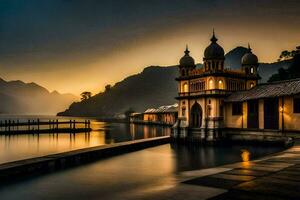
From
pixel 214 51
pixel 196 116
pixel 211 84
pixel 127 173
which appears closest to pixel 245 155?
pixel 211 84

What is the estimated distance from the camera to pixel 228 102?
5309cm

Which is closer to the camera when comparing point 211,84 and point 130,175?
point 130,175

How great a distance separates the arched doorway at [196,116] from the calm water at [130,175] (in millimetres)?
6218

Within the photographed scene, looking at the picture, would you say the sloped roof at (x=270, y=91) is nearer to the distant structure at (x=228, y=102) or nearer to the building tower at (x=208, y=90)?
the distant structure at (x=228, y=102)

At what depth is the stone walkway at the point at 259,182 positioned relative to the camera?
1570cm

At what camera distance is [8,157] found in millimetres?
49344

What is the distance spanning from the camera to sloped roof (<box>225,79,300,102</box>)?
4360 centimetres

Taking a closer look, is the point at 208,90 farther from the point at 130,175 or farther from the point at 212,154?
the point at 130,175

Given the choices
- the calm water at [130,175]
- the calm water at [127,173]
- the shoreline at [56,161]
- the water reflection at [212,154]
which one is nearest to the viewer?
→ the calm water at [130,175]

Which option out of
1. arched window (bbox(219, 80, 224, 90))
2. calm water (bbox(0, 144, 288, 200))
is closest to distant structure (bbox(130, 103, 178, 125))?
arched window (bbox(219, 80, 224, 90))

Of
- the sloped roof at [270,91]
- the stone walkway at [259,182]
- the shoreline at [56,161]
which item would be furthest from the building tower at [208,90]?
the stone walkway at [259,182]

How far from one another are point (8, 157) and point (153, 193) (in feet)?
120

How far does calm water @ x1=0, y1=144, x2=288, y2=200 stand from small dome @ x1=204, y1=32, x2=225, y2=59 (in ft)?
50.0

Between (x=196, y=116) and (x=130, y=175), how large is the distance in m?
28.5
